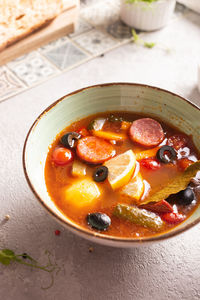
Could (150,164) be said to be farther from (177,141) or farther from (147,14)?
(147,14)

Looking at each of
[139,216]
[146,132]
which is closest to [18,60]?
[146,132]

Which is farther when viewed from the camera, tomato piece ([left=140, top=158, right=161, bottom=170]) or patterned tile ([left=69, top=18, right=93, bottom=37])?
patterned tile ([left=69, top=18, right=93, bottom=37])

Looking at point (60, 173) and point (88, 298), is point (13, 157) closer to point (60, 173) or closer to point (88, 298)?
point (60, 173)

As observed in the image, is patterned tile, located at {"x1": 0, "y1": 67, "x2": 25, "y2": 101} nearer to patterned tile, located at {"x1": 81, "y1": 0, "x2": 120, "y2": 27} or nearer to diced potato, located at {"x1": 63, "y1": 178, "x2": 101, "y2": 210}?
patterned tile, located at {"x1": 81, "y1": 0, "x2": 120, "y2": 27}

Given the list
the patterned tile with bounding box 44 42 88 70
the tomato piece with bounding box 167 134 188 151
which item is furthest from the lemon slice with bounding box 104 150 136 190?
the patterned tile with bounding box 44 42 88 70

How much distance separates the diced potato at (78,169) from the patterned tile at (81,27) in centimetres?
155

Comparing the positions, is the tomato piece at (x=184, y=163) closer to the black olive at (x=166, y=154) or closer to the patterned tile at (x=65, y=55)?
the black olive at (x=166, y=154)

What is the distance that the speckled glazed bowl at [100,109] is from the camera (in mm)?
1622

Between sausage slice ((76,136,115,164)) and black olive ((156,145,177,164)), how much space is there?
228mm

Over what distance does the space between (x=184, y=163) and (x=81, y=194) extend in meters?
0.51

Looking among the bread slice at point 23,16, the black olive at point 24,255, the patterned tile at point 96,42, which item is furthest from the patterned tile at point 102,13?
the black olive at point 24,255

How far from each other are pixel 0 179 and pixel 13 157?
167 mm

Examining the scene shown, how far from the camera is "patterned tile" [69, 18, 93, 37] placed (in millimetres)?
2909

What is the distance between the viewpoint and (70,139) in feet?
5.81
